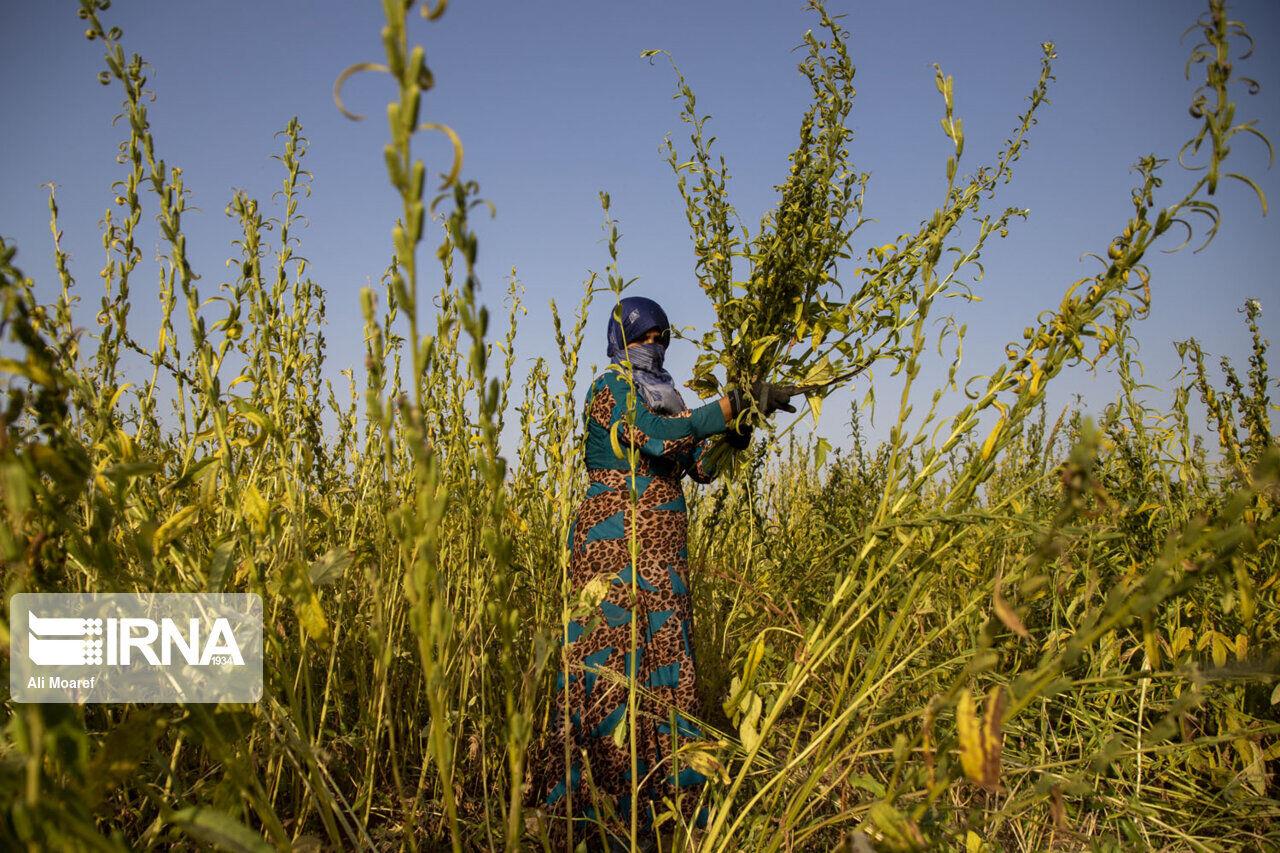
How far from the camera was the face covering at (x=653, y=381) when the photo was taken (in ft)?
7.73

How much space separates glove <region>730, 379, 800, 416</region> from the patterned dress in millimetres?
69

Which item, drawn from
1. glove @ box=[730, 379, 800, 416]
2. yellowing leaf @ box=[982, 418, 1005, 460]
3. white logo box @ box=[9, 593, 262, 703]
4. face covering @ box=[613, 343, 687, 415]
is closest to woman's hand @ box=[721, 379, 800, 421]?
glove @ box=[730, 379, 800, 416]

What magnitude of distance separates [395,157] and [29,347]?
0.42 meters

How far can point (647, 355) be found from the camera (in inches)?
97.0

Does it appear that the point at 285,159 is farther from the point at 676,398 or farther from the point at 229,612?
the point at 676,398

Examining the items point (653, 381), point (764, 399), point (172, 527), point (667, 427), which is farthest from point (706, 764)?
point (653, 381)

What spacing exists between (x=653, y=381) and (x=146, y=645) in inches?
64.9

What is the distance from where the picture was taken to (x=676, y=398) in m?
2.44

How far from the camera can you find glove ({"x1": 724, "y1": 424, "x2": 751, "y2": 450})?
7.30 ft

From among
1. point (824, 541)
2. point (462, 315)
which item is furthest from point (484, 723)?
point (824, 541)

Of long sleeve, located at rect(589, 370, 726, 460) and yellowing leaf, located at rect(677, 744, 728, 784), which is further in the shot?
long sleeve, located at rect(589, 370, 726, 460)

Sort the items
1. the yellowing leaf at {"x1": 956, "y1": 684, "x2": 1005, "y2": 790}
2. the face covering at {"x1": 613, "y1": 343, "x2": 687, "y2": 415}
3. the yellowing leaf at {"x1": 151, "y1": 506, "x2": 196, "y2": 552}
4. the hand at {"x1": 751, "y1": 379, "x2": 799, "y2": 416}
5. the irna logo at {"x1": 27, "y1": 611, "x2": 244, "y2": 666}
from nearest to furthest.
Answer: the yellowing leaf at {"x1": 956, "y1": 684, "x2": 1005, "y2": 790} < the yellowing leaf at {"x1": 151, "y1": 506, "x2": 196, "y2": 552} < the irna logo at {"x1": 27, "y1": 611, "x2": 244, "y2": 666} < the hand at {"x1": 751, "y1": 379, "x2": 799, "y2": 416} < the face covering at {"x1": 613, "y1": 343, "x2": 687, "y2": 415}

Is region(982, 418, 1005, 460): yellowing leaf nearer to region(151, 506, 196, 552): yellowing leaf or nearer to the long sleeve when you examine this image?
region(151, 506, 196, 552): yellowing leaf

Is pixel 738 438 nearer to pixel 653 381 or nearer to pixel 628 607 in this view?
pixel 653 381
